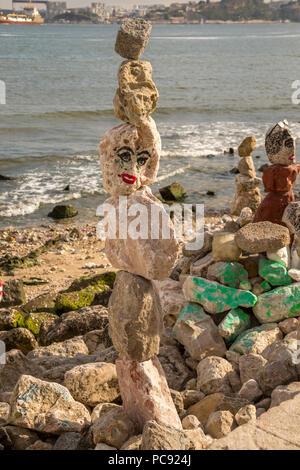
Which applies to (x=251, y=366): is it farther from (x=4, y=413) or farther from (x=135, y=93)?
(x=135, y=93)

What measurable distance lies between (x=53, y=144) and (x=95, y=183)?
21.9ft

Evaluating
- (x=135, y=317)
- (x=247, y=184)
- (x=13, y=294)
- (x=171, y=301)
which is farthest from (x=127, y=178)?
(x=247, y=184)

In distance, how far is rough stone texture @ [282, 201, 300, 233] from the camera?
746cm

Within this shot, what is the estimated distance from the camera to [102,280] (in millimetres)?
10164

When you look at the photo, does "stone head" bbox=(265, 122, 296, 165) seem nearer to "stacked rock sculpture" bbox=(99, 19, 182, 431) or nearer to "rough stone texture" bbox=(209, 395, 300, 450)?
"stacked rock sculpture" bbox=(99, 19, 182, 431)

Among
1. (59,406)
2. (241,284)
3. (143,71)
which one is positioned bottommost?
(59,406)

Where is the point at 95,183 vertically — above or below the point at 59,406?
below

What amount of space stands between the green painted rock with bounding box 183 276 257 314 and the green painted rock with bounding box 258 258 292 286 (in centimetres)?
33

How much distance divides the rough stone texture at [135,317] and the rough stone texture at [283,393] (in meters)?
1.19

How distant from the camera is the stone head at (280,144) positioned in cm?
782

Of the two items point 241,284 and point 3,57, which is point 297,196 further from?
point 3,57

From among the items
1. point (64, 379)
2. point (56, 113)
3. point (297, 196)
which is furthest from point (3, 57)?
point (64, 379)

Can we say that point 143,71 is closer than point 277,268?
Yes

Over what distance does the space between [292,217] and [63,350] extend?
3.11 metres
